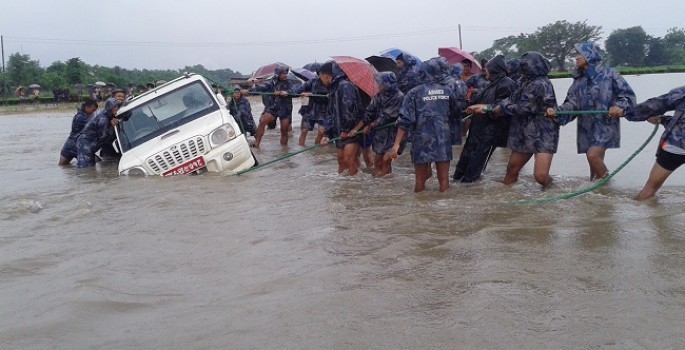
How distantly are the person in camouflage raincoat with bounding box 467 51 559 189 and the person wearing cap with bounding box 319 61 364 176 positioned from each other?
67.6 inches

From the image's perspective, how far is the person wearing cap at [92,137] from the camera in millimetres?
10273

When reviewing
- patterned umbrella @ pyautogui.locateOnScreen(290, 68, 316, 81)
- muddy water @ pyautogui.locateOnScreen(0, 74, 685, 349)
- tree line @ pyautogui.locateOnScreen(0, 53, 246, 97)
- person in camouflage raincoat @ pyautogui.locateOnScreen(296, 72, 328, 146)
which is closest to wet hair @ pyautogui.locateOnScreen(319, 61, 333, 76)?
muddy water @ pyautogui.locateOnScreen(0, 74, 685, 349)

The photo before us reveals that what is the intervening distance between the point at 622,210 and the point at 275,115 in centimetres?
772

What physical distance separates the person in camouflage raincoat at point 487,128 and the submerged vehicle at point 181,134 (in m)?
3.05

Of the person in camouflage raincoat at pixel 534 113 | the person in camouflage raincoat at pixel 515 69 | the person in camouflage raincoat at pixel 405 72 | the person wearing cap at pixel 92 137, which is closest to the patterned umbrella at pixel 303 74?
the person wearing cap at pixel 92 137

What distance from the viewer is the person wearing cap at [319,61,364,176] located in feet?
25.2

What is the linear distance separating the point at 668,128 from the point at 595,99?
1136 mm

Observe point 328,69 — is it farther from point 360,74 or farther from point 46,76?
point 46,76

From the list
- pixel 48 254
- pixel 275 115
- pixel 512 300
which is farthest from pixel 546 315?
pixel 275 115

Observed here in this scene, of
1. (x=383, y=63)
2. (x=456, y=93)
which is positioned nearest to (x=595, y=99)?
(x=456, y=93)

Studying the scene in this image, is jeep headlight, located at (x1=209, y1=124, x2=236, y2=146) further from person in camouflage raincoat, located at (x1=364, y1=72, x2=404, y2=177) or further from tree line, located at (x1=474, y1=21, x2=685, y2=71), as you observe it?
tree line, located at (x1=474, y1=21, x2=685, y2=71)

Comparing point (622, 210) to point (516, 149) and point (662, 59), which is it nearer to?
point (516, 149)

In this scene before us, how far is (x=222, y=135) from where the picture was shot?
27.2ft

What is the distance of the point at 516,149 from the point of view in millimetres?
6695
